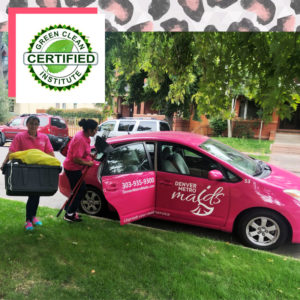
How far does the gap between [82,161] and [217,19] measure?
95.3 inches

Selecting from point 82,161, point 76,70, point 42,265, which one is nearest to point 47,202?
Answer: point 82,161

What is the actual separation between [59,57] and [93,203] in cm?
284

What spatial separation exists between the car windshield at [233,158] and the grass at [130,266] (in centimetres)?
111

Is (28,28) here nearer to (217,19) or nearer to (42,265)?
(217,19)

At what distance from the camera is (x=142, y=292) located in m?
2.75

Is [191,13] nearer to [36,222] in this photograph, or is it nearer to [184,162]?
[184,162]

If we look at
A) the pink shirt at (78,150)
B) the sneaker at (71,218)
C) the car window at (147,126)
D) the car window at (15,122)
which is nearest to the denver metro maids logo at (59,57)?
the pink shirt at (78,150)

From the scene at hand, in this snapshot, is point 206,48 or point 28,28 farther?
point 206,48

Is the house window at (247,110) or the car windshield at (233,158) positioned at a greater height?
the house window at (247,110)

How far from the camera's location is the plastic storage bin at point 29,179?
3.12 m

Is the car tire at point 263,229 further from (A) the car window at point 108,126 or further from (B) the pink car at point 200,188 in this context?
(A) the car window at point 108,126

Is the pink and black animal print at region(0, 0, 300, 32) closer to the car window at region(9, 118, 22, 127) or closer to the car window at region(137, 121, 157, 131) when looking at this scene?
the car window at region(137, 121, 157, 131)

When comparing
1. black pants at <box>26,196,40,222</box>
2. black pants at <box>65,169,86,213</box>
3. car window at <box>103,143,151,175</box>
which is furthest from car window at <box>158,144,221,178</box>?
black pants at <box>26,196,40,222</box>

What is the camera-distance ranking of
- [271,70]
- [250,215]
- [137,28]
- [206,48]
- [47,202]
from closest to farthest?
[271,70], [137,28], [206,48], [250,215], [47,202]
